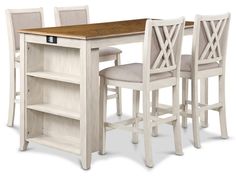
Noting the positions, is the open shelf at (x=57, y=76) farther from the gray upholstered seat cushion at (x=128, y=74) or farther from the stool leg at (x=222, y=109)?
the stool leg at (x=222, y=109)

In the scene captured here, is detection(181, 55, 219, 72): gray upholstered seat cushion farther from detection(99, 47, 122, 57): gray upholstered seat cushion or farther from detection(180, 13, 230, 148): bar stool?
detection(99, 47, 122, 57): gray upholstered seat cushion

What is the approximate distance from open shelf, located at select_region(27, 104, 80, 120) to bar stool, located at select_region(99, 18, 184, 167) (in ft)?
1.03

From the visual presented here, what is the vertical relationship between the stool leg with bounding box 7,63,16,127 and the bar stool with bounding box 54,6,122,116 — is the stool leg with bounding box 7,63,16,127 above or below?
below

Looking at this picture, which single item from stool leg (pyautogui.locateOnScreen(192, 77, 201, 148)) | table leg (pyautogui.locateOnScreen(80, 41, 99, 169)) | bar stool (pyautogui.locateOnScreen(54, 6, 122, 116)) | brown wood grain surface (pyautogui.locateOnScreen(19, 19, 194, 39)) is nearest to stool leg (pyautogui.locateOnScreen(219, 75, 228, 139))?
stool leg (pyautogui.locateOnScreen(192, 77, 201, 148))

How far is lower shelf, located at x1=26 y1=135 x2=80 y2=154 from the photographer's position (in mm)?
4988

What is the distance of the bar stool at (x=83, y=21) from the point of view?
638cm

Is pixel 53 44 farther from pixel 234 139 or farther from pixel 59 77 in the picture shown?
pixel 234 139

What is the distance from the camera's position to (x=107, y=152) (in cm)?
527

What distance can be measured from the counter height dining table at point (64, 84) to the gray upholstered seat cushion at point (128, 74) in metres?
0.23

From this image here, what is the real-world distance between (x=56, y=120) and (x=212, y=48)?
155 cm

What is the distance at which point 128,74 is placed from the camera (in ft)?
16.3

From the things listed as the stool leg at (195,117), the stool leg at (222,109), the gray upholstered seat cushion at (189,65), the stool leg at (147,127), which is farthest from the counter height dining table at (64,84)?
the stool leg at (222,109)

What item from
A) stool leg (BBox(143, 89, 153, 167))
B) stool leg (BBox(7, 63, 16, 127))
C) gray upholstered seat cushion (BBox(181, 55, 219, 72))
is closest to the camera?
stool leg (BBox(143, 89, 153, 167))

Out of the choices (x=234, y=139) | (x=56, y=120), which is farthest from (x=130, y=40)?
(x=234, y=139)
